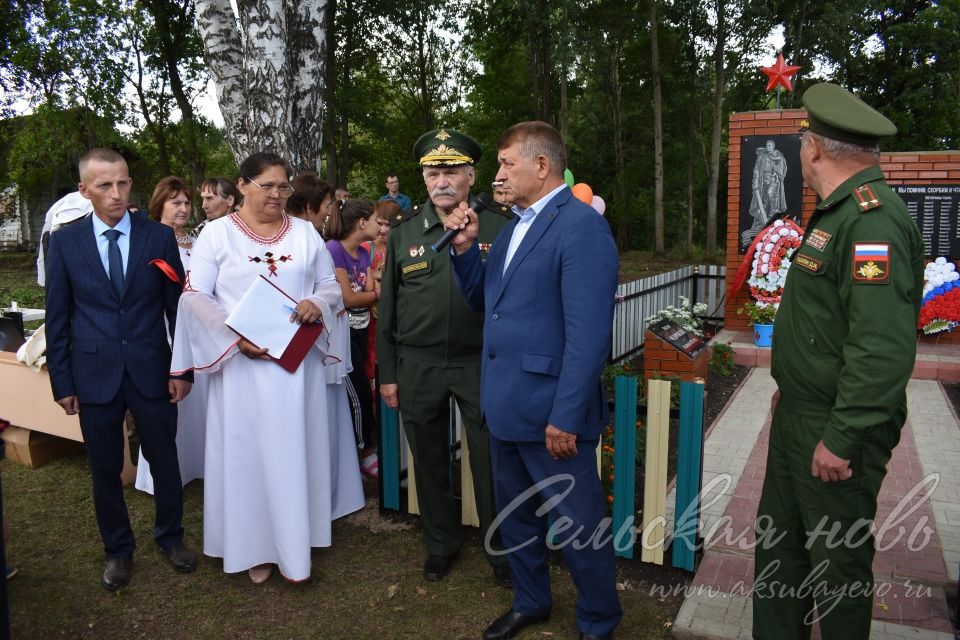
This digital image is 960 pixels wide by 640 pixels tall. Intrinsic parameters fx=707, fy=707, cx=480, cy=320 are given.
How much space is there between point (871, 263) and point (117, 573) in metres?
3.68

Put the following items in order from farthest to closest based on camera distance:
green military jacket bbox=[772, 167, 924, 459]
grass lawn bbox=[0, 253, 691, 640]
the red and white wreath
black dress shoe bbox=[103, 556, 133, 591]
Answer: the red and white wreath, black dress shoe bbox=[103, 556, 133, 591], grass lawn bbox=[0, 253, 691, 640], green military jacket bbox=[772, 167, 924, 459]

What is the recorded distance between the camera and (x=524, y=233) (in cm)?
284

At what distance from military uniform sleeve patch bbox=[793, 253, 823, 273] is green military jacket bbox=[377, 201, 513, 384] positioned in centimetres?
143

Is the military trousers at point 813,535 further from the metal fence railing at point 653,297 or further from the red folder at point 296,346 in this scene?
the metal fence railing at point 653,297

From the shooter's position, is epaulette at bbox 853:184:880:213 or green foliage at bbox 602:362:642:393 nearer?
epaulette at bbox 853:184:880:213

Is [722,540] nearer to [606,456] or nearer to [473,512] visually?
[606,456]

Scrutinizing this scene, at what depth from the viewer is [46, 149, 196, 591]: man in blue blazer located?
135 inches

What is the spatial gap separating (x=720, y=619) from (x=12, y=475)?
5.04 metres

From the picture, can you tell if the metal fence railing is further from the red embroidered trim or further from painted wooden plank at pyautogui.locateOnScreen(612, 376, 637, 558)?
the red embroidered trim

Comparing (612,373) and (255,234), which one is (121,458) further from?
(612,373)

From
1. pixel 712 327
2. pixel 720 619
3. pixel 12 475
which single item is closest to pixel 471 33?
pixel 712 327

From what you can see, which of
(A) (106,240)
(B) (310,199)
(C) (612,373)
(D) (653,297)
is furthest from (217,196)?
(D) (653,297)

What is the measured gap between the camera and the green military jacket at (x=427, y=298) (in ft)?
11.3

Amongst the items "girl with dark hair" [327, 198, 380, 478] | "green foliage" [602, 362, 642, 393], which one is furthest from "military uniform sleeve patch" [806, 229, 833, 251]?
"green foliage" [602, 362, 642, 393]
